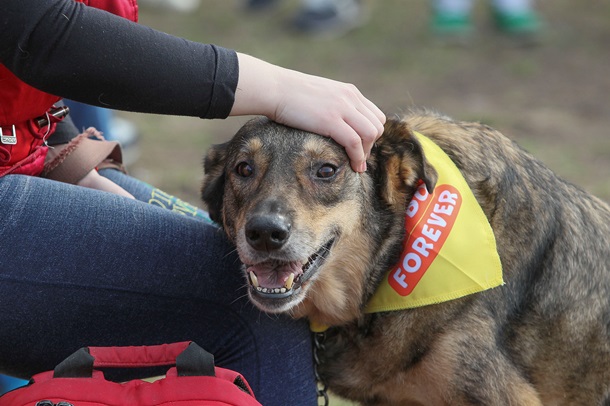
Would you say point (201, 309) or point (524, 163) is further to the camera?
point (524, 163)

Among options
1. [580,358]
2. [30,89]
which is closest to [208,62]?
[30,89]

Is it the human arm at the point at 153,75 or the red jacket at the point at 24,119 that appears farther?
the red jacket at the point at 24,119

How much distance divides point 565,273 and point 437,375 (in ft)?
2.01

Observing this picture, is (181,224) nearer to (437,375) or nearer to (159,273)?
(159,273)

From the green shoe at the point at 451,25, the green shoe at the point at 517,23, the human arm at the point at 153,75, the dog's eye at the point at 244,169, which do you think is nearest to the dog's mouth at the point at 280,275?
the dog's eye at the point at 244,169

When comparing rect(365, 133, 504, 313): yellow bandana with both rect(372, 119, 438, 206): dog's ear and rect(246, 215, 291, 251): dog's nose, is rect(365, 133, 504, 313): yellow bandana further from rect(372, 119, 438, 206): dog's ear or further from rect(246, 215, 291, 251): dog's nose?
rect(246, 215, 291, 251): dog's nose

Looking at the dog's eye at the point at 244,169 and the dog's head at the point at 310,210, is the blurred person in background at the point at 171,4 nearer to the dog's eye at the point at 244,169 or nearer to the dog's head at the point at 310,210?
the dog's head at the point at 310,210

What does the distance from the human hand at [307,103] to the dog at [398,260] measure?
176mm

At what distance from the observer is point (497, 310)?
9.50ft

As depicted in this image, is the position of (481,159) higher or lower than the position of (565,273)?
higher

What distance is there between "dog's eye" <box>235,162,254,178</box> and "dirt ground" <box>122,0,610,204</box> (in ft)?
9.90

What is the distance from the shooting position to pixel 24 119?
2.59 m

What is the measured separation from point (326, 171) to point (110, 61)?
2.71 ft

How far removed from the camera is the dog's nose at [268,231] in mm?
2549
